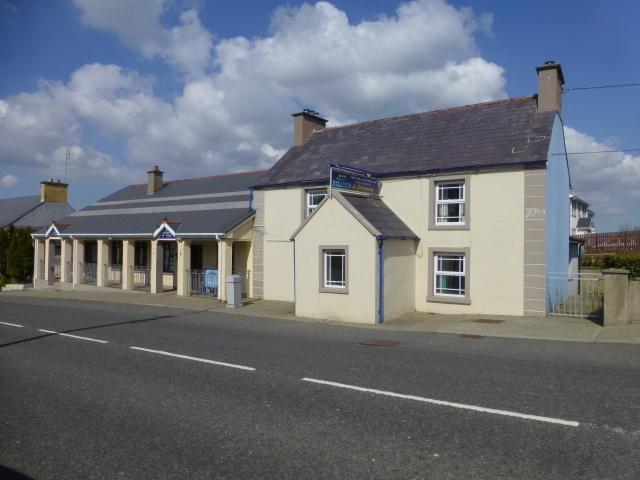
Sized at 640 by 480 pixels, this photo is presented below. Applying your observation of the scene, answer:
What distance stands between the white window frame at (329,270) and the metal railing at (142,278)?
40.9 ft

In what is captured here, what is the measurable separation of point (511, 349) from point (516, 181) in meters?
6.55

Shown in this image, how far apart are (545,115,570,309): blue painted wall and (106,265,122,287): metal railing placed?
783 inches

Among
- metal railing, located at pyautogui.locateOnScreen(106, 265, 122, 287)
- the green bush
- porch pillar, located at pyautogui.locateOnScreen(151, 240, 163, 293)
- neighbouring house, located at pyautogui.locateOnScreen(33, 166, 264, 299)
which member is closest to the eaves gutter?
neighbouring house, located at pyautogui.locateOnScreen(33, 166, 264, 299)

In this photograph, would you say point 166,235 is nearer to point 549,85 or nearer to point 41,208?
point 549,85

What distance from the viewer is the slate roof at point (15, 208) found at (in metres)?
39.6

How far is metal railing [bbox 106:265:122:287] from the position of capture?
26750 millimetres

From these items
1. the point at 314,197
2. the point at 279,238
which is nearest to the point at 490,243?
the point at 314,197

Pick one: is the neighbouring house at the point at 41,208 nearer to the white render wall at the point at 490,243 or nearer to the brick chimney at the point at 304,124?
the brick chimney at the point at 304,124

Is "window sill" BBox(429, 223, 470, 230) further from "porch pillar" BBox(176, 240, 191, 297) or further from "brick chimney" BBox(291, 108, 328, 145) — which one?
"porch pillar" BBox(176, 240, 191, 297)

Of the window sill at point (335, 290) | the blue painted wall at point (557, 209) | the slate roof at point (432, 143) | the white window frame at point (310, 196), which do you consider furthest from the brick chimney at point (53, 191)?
the blue painted wall at point (557, 209)

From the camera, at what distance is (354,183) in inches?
651

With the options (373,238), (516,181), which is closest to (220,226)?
(373,238)

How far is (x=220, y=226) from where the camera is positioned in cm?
2131

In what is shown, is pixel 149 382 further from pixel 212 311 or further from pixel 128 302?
pixel 128 302
